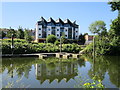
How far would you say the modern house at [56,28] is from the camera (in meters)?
33.6

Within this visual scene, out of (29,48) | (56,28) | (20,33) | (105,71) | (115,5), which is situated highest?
(56,28)

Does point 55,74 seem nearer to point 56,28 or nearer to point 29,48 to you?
point 29,48

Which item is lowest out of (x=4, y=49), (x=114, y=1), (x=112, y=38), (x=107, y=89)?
(x=107, y=89)

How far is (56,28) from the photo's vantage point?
114 feet

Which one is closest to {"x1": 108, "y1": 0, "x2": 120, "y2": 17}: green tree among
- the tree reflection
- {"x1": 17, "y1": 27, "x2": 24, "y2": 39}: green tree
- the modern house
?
the tree reflection

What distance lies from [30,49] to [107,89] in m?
10.9

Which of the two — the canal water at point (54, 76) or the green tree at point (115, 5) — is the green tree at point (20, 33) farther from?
the green tree at point (115, 5)

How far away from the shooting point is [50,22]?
34.1m

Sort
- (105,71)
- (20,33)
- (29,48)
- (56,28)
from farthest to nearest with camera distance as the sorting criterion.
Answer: (56,28) → (20,33) → (29,48) → (105,71)

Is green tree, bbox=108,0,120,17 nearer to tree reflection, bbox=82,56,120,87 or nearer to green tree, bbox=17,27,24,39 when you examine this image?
tree reflection, bbox=82,56,120,87

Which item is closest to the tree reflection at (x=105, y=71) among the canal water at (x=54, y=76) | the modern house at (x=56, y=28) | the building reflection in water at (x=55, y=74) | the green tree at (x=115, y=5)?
the canal water at (x=54, y=76)

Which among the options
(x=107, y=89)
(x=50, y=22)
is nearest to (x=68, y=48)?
(x=107, y=89)

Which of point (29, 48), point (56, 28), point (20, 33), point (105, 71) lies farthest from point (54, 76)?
point (56, 28)

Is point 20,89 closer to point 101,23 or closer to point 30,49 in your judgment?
point 30,49
